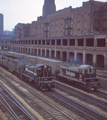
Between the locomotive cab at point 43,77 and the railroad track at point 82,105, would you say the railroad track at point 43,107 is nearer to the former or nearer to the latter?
the railroad track at point 82,105

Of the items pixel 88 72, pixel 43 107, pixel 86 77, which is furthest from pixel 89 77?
pixel 43 107

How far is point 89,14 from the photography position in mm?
54156

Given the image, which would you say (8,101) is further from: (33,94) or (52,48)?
(52,48)

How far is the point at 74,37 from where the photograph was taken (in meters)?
46.5

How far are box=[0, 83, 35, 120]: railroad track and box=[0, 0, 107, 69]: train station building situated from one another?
26758 mm

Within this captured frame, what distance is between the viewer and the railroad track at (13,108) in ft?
39.7

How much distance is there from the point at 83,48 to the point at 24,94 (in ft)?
92.6

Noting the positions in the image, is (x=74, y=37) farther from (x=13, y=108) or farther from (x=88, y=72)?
(x=13, y=108)

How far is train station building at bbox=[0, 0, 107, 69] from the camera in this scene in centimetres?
4175

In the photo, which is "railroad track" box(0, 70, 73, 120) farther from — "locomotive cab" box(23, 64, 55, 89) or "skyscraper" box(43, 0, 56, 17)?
"skyscraper" box(43, 0, 56, 17)

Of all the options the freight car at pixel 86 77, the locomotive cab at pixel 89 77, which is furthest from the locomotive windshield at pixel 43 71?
the locomotive cab at pixel 89 77

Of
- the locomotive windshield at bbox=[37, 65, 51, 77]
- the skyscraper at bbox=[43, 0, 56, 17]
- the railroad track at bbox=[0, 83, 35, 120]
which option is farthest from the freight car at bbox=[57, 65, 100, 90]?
the skyscraper at bbox=[43, 0, 56, 17]

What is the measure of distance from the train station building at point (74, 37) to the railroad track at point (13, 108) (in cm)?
2676

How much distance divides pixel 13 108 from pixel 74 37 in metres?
36.1
